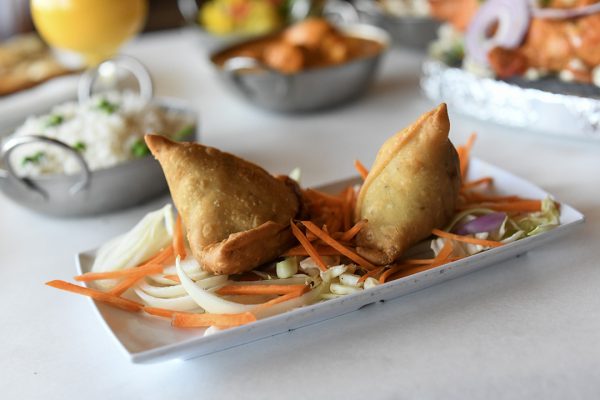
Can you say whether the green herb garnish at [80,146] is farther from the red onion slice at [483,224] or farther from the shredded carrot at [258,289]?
the red onion slice at [483,224]

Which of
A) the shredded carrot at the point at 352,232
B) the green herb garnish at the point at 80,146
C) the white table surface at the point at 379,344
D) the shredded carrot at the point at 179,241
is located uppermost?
the green herb garnish at the point at 80,146

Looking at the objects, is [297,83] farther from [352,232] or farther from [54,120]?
[352,232]

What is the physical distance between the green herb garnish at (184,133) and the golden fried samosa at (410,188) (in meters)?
0.63

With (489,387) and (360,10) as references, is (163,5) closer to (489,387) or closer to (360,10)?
(360,10)

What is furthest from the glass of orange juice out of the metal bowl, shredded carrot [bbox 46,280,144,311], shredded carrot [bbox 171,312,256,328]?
shredded carrot [bbox 171,312,256,328]

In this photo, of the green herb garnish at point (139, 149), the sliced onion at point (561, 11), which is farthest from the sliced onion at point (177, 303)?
the sliced onion at point (561, 11)

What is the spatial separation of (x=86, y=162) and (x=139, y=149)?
13 centimetres

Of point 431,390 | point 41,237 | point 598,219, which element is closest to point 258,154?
point 41,237

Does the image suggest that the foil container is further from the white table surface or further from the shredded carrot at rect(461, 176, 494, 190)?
the shredded carrot at rect(461, 176, 494, 190)

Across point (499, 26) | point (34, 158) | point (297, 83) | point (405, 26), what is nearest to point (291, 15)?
point (405, 26)

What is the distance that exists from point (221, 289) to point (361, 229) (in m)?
0.25

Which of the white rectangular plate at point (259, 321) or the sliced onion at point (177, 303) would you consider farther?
the sliced onion at point (177, 303)

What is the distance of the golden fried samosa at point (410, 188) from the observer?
1065 mm

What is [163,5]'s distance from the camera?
5.27 meters
